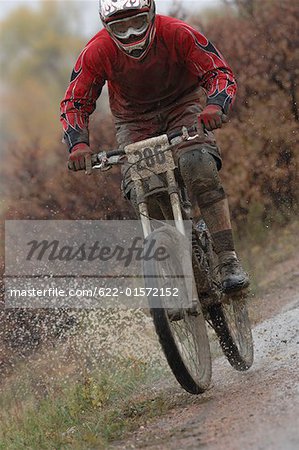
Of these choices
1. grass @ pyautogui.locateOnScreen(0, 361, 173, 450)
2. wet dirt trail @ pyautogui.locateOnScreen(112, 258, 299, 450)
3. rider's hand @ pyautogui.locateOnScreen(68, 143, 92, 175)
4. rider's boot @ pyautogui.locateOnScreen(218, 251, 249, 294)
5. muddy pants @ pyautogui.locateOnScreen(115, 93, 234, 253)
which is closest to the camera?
wet dirt trail @ pyautogui.locateOnScreen(112, 258, 299, 450)

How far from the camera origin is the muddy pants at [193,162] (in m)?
6.08

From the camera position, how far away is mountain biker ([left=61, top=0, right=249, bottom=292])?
6012mm

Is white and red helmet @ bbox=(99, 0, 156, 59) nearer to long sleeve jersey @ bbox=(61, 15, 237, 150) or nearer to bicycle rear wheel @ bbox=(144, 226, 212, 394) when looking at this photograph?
long sleeve jersey @ bbox=(61, 15, 237, 150)

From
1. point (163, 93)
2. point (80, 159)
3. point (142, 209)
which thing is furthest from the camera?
point (163, 93)

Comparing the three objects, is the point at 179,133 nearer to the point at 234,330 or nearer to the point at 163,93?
the point at 163,93

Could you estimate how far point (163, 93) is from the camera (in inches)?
254

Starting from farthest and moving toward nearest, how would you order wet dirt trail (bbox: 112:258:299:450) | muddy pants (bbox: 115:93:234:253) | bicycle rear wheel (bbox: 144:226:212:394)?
muddy pants (bbox: 115:93:234:253) < bicycle rear wheel (bbox: 144:226:212:394) < wet dirt trail (bbox: 112:258:299:450)

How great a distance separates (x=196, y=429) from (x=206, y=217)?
172 cm

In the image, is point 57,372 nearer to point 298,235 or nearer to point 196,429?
point 196,429

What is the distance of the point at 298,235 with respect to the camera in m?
12.1

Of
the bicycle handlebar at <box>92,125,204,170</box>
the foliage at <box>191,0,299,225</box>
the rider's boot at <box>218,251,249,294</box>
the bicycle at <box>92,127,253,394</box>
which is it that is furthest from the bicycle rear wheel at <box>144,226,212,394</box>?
the foliage at <box>191,0,299,225</box>

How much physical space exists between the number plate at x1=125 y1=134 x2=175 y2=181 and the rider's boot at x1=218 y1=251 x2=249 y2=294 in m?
0.84

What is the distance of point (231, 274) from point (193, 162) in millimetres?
838

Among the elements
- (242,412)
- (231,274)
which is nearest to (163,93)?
(231,274)
